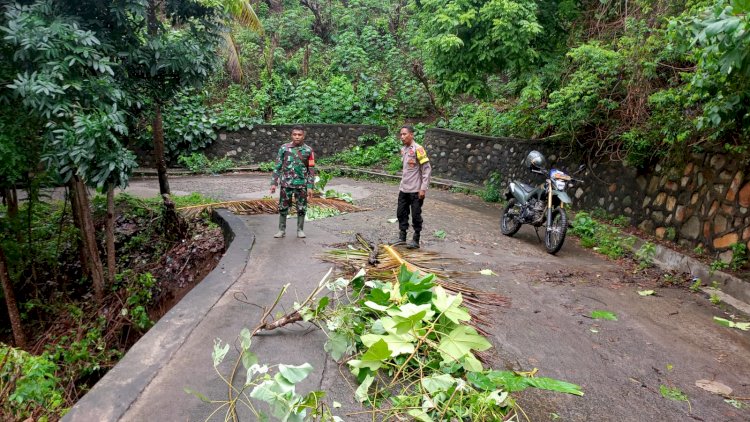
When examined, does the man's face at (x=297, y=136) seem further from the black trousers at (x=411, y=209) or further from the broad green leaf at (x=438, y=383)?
the broad green leaf at (x=438, y=383)

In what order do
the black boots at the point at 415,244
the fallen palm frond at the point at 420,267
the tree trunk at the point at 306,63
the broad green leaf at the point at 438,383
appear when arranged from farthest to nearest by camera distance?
1. the tree trunk at the point at 306,63
2. the black boots at the point at 415,244
3. the fallen palm frond at the point at 420,267
4. the broad green leaf at the point at 438,383

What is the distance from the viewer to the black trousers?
6938mm

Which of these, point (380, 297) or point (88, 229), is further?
point (88, 229)

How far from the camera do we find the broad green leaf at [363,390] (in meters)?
3.00

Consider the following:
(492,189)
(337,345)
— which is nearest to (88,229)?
(337,345)

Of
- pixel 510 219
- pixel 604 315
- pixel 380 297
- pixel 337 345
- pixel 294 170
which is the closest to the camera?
pixel 337 345

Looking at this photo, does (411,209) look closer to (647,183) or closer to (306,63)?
(647,183)

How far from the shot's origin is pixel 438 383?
303 centimetres

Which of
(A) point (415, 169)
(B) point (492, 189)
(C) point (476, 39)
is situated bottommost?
(B) point (492, 189)

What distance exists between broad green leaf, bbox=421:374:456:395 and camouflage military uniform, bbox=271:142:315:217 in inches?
177

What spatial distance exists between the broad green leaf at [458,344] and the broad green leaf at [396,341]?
0.68ft

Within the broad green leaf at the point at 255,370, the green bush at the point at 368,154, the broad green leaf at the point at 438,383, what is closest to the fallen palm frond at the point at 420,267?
the broad green leaf at the point at 438,383

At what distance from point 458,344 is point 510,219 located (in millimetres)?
5799

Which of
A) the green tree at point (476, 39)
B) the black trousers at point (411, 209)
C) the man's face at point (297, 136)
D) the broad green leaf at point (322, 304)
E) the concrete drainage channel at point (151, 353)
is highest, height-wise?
the green tree at point (476, 39)
